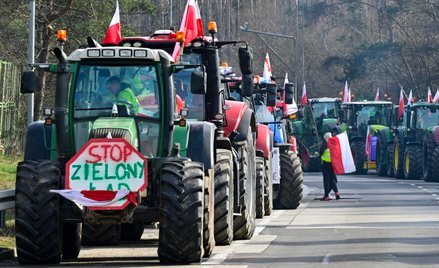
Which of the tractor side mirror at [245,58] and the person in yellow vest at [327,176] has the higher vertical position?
the tractor side mirror at [245,58]

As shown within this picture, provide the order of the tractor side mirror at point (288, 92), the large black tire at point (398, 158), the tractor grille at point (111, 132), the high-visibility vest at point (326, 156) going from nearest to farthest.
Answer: the tractor grille at point (111, 132) → the tractor side mirror at point (288, 92) → the high-visibility vest at point (326, 156) → the large black tire at point (398, 158)

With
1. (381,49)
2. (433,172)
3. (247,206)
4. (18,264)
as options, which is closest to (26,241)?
(18,264)

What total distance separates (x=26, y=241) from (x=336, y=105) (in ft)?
121

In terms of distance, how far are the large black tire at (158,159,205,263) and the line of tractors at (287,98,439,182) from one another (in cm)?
2536

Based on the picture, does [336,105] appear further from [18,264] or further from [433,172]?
[18,264]

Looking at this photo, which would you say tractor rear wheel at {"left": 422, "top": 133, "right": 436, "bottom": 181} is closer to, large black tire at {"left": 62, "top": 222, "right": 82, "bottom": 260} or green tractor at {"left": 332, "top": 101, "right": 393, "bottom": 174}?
green tractor at {"left": 332, "top": 101, "right": 393, "bottom": 174}

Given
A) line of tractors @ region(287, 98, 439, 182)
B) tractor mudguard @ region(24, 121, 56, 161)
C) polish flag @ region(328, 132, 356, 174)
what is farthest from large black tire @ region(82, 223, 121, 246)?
line of tractors @ region(287, 98, 439, 182)

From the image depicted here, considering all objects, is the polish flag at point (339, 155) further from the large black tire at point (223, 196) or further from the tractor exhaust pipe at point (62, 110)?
the tractor exhaust pipe at point (62, 110)

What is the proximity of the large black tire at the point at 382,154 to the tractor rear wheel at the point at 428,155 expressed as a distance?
4.24 m

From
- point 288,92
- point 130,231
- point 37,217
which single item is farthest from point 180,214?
point 288,92

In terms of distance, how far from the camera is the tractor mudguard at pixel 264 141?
972 inches

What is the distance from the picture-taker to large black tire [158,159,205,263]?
49.5ft

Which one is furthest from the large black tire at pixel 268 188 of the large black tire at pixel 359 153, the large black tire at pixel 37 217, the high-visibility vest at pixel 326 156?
the large black tire at pixel 359 153

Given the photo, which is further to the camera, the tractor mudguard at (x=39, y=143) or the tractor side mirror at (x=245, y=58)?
the tractor side mirror at (x=245, y=58)
